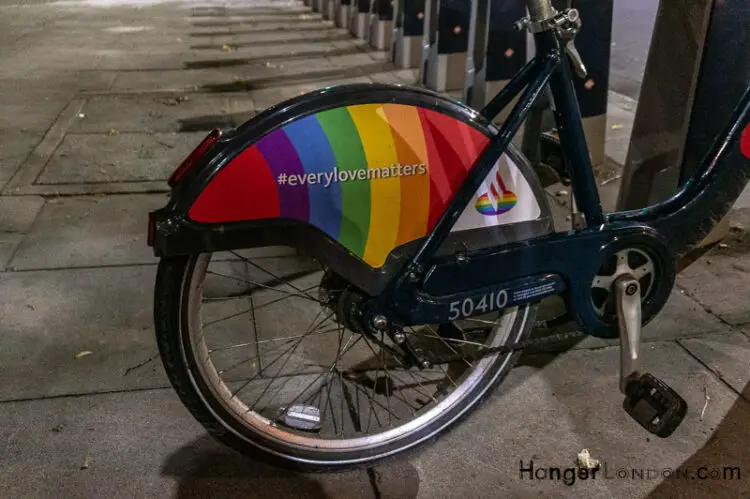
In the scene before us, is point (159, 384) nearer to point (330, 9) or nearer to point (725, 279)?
point (725, 279)

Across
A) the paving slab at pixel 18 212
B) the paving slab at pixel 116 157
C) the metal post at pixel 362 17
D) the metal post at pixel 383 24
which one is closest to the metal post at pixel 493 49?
the paving slab at pixel 116 157

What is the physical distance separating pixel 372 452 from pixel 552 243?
2.97 feet

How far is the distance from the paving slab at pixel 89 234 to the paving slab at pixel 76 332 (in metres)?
0.13

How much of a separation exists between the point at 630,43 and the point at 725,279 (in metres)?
7.51

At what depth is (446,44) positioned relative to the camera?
7.55 m

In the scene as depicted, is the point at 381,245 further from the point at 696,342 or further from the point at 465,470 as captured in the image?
the point at 696,342

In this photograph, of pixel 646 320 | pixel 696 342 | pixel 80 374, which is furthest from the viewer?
pixel 696 342

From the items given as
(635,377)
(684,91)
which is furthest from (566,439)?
(684,91)

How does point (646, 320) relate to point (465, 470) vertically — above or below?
above

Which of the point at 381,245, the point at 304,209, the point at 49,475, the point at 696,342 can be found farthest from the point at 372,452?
the point at 696,342

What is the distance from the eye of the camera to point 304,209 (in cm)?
201

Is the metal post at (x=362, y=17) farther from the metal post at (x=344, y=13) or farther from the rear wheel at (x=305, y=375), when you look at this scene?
the rear wheel at (x=305, y=375)

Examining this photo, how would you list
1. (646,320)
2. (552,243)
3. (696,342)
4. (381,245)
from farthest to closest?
1. (696,342)
2. (646,320)
3. (552,243)
4. (381,245)

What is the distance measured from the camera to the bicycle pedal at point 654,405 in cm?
230
